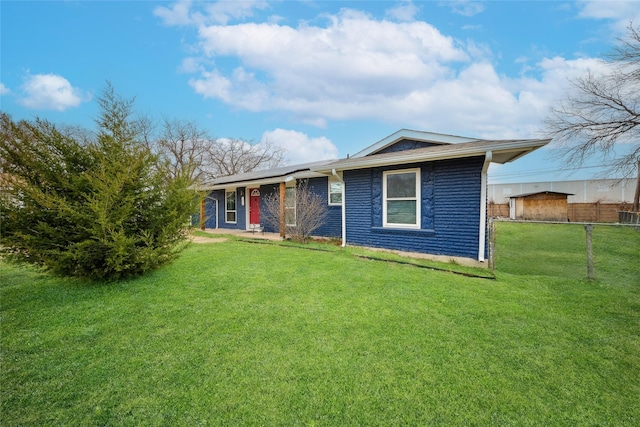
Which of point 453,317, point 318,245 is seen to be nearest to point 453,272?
point 453,317

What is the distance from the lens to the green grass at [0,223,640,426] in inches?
78.2

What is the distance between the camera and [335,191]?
1076 cm

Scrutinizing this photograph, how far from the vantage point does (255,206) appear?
1395 centimetres

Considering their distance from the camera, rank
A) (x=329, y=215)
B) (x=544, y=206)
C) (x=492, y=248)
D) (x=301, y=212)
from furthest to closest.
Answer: (x=544, y=206) < (x=329, y=215) < (x=301, y=212) < (x=492, y=248)

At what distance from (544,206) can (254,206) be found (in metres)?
19.1

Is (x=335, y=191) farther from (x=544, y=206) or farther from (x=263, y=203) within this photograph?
(x=544, y=206)

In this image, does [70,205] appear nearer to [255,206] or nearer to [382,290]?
[382,290]

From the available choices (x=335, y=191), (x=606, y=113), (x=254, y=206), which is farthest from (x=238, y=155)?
(x=606, y=113)

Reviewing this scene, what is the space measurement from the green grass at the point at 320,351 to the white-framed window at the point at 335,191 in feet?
18.8

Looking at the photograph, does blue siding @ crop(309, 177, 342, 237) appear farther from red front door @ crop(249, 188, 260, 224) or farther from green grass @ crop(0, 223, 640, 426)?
green grass @ crop(0, 223, 640, 426)

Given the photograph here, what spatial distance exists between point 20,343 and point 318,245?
725 centimetres

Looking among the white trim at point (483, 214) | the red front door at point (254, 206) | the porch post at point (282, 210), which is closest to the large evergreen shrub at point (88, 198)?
the porch post at point (282, 210)

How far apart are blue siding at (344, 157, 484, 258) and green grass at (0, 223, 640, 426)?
1.97 m

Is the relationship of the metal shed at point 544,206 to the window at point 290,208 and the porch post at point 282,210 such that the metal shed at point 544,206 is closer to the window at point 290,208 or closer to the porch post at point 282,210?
the window at point 290,208
